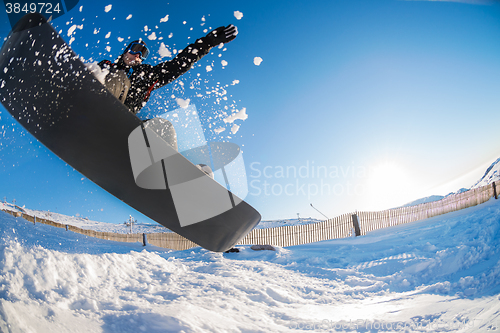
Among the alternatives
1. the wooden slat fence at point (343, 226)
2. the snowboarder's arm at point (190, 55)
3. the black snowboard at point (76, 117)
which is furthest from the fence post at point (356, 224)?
the snowboarder's arm at point (190, 55)

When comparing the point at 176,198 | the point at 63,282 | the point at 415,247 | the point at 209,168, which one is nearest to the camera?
the point at 63,282

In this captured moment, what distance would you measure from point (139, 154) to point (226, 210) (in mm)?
1120

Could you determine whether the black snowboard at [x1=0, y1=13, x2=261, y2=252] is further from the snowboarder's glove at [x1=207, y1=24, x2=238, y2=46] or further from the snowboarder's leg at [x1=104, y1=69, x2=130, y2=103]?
the snowboarder's glove at [x1=207, y1=24, x2=238, y2=46]

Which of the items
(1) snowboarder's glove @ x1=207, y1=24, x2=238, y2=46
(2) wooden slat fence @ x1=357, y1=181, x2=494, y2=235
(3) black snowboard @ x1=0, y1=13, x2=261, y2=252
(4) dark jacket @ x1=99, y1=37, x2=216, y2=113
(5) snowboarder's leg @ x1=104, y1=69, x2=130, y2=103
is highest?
(1) snowboarder's glove @ x1=207, y1=24, x2=238, y2=46

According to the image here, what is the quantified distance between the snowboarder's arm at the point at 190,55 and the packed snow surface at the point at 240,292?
2.35 metres

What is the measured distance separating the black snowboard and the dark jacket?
0.83 metres

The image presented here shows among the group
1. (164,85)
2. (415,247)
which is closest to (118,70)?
(164,85)

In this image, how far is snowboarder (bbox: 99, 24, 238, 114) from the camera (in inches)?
103

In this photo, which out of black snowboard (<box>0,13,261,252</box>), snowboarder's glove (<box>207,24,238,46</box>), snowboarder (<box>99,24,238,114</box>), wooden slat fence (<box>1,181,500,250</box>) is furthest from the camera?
wooden slat fence (<box>1,181,500,250</box>)

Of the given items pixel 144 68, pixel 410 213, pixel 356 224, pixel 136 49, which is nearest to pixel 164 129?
pixel 144 68

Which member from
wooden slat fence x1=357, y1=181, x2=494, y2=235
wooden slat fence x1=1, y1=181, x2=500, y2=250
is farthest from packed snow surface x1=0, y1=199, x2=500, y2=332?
wooden slat fence x1=357, y1=181, x2=494, y2=235

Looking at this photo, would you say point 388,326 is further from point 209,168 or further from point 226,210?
point 209,168

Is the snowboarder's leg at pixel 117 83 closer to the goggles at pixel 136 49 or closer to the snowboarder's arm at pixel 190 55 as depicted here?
the goggles at pixel 136 49

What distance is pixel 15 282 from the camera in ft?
5.46
